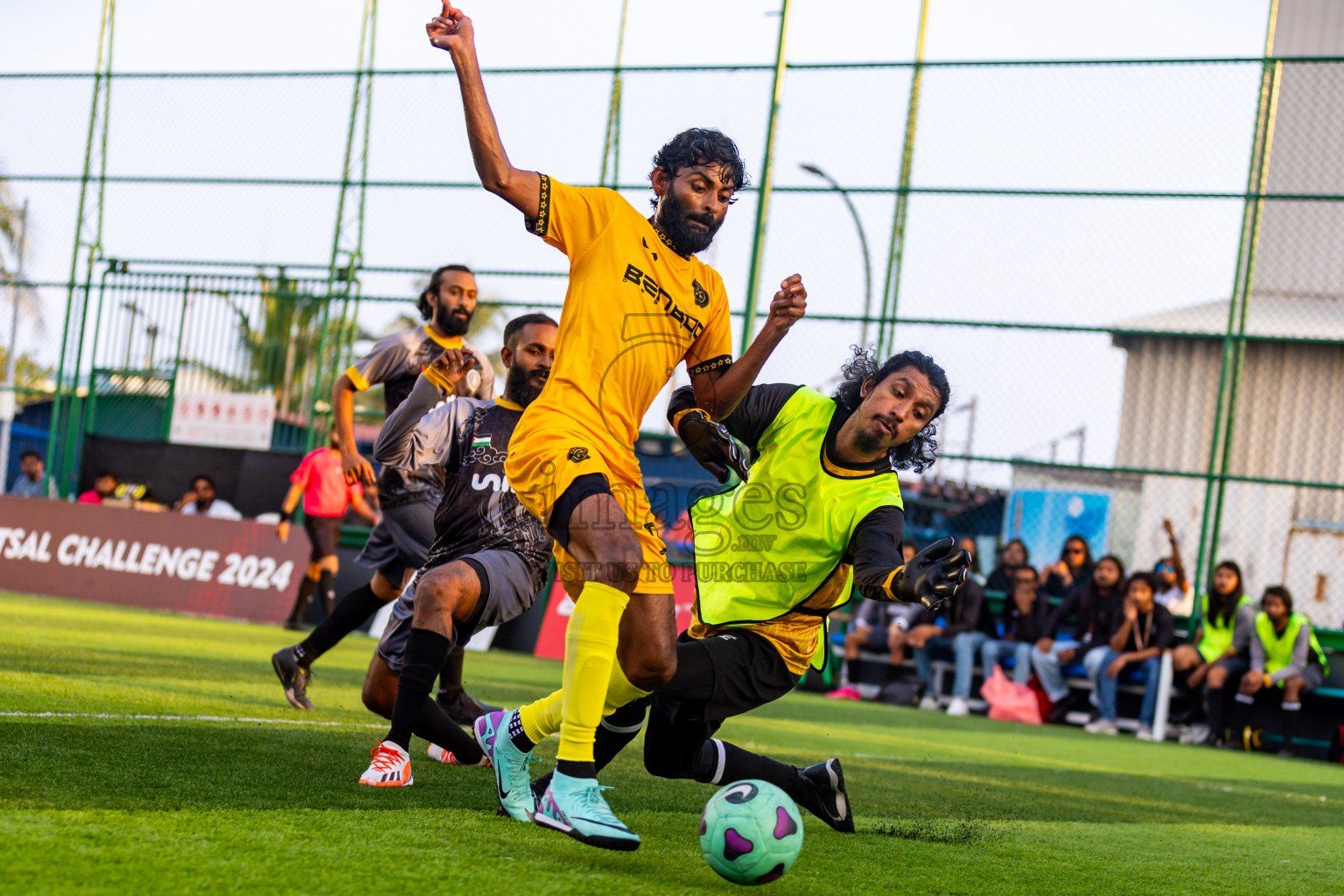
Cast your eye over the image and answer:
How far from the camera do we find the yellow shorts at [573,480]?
3471 mm

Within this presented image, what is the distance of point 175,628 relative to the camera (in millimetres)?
10688

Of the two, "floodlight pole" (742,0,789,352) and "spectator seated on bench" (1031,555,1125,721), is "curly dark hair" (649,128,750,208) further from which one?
"spectator seated on bench" (1031,555,1125,721)

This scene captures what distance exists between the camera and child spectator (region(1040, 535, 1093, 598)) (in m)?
12.4

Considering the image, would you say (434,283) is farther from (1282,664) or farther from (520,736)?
(1282,664)

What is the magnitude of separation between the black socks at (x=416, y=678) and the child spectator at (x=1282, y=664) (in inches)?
351

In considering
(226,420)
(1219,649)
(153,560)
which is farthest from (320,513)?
(1219,649)

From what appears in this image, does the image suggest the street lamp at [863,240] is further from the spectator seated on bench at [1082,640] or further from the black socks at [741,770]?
the black socks at [741,770]

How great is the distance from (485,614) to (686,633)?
73cm

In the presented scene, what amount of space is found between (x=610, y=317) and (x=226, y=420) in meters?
12.6

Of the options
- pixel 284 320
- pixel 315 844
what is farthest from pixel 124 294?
pixel 315 844

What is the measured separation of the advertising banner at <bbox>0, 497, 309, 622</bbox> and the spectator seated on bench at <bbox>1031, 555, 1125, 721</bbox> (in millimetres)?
7455

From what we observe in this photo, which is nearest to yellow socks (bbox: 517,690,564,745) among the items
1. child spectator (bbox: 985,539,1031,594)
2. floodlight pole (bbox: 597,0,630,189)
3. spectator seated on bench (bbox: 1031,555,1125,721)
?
spectator seated on bench (bbox: 1031,555,1125,721)

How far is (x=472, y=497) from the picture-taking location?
4770 mm

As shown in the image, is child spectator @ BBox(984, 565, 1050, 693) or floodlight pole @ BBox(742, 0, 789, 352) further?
floodlight pole @ BBox(742, 0, 789, 352)
